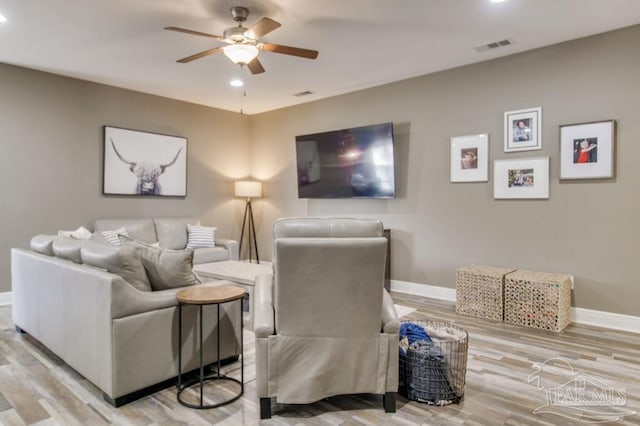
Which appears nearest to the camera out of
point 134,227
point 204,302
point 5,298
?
point 204,302

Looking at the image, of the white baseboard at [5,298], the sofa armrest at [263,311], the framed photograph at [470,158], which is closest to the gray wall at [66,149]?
the white baseboard at [5,298]

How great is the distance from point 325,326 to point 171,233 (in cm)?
423

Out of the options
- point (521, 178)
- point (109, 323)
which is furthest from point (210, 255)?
point (521, 178)

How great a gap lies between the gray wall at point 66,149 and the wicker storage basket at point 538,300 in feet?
15.5

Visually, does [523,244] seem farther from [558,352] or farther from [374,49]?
[374,49]

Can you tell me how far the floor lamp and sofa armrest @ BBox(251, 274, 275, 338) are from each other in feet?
13.9

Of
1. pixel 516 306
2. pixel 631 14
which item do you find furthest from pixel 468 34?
pixel 516 306

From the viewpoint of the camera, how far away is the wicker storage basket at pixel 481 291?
3980 millimetres

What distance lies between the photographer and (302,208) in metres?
6.51

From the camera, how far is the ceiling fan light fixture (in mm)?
3283

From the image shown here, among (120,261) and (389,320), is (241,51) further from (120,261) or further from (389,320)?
(389,320)

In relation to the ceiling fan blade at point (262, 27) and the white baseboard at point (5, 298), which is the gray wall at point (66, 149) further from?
the ceiling fan blade at point (262, 27)

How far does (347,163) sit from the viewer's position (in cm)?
566

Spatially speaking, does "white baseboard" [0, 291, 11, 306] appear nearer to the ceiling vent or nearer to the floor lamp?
the floor lamp
